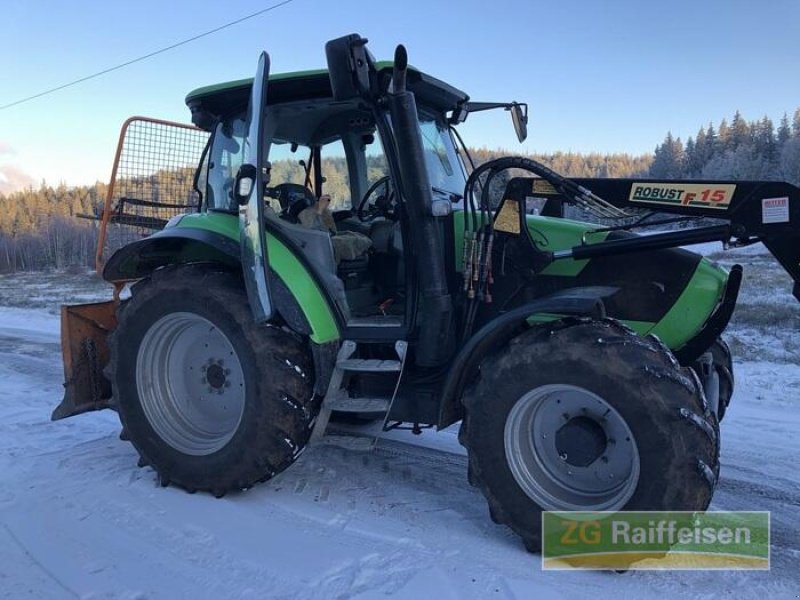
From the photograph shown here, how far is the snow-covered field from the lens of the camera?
2.93 meters

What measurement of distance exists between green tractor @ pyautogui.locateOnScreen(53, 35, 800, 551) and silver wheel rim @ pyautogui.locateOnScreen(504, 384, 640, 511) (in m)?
0.01

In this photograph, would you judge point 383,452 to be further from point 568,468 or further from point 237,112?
point 237,112

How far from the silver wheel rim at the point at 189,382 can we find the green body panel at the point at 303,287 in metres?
0.67

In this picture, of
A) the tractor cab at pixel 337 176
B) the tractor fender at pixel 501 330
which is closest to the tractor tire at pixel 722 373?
the tractor fender at pixel 501 330

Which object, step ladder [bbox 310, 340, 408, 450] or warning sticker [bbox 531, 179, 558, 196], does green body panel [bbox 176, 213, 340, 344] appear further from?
warning sticker [bbox 531, 179, 558, 196]

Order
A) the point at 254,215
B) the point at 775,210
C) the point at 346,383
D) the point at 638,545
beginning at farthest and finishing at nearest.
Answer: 1. the point at 346,383
2. the point at 254,215
3. the point at 775,210
4. the point at 638,545

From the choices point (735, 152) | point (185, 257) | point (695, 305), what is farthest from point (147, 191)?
point (735, 152)

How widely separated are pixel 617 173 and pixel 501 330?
80.5 m

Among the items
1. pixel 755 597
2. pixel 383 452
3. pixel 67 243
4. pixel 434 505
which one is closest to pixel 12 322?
pixel 383 452

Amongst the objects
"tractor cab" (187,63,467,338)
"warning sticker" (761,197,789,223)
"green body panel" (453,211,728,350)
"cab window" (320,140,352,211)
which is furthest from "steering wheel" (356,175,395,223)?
"warning sticker" (761,197,789,223)

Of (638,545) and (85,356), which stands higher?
(85,356)

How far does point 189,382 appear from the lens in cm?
440

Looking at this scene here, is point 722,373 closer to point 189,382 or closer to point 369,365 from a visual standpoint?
point 369,365

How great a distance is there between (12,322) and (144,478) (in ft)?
32.6
